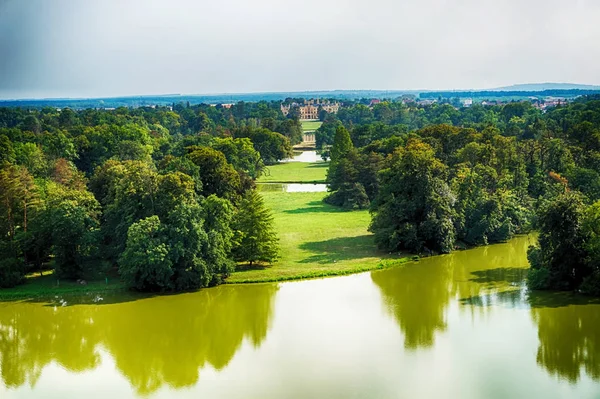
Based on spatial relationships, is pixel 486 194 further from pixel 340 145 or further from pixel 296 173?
pixel 296 173

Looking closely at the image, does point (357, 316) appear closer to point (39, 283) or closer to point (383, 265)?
point (383, 265)

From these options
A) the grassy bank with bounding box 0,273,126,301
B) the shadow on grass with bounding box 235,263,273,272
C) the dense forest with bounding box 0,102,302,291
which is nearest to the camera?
the dense forest with bounding box 0,102,302,291

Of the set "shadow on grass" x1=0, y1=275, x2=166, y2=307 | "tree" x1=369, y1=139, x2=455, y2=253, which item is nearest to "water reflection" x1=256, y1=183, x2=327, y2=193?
"tree" x1=369, y1=139, x2=455, y2=253

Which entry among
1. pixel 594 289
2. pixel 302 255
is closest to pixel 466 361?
pixel 594 289

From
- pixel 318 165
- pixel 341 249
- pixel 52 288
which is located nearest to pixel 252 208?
pixel 341 249

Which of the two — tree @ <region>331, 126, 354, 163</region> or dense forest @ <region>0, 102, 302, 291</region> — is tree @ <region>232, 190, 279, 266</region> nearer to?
dense forest @ <region>0, 102, 302, 291</region>

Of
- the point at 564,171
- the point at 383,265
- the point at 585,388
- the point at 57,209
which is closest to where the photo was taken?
the point at 585,388
